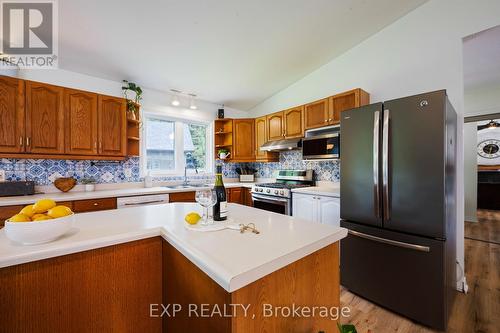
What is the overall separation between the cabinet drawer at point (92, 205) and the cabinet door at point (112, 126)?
0.65m

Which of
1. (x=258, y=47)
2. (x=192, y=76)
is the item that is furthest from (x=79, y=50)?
(x=258, y=47)

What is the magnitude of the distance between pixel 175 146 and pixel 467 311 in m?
4.05

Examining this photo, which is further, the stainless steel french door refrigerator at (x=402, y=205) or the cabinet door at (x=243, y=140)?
the cabinet door at (x=243, y=140)

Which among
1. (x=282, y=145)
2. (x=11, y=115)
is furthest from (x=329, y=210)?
(x=11, y=115)

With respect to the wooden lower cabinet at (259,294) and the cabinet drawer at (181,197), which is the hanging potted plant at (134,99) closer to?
the cabinet drawer at (181,197)

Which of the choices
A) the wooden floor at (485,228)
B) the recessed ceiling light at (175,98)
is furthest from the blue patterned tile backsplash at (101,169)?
the wooden floor at (485,228)

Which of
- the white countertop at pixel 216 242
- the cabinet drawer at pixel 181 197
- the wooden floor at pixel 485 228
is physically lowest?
the wooden floor at pixel 485 228

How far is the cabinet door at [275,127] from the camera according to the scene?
3.54 metres

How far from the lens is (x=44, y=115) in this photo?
7.59 ft

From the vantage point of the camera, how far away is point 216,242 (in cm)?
86

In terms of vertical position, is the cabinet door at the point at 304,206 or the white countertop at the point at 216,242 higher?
the white countertop at the point at 216,242

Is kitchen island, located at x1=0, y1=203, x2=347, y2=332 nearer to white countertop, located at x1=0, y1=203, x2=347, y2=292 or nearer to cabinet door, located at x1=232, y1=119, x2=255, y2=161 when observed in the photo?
white countertop, located at x1=0, y1=203, x2=347, y2=292

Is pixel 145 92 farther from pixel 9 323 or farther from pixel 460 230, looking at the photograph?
pixel 460 230

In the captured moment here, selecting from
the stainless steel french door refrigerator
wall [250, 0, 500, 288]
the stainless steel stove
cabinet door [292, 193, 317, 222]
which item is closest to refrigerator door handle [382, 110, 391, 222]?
the stainless steel french door refrigerator
